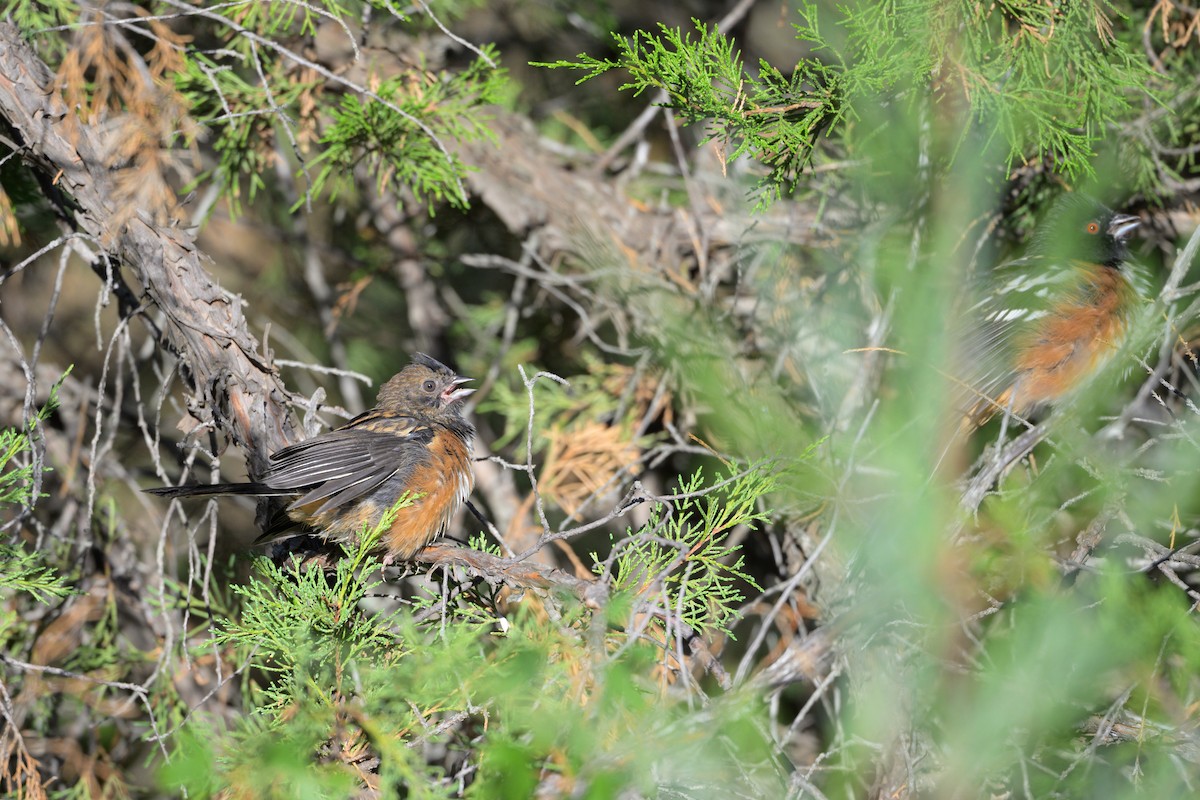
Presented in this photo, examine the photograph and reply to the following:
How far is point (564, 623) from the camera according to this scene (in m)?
2.26

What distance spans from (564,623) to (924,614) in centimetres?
122

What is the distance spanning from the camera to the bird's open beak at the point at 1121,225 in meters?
3.71

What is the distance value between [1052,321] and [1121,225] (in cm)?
46

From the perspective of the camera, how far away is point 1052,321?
3.71m

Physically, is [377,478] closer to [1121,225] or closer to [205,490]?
[205,490]

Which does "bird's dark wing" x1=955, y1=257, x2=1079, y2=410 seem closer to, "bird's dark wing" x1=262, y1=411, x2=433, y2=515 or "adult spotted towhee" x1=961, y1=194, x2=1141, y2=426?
"adult spotted towhee" x1=961, y1=194, x2=1141, y2=426

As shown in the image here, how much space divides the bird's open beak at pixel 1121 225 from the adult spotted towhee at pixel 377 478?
2645 mm

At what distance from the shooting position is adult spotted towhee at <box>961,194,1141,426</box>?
3.67 metres

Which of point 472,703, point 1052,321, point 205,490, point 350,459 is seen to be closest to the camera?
point 472,703

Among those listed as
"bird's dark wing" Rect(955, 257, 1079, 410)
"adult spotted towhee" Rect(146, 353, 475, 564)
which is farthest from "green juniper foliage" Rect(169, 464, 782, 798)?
"bird's dark wing" Rect(955, 257, 1079, 410)

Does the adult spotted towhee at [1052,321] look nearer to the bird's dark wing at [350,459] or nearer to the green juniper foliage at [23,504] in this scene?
the bird's dark wing at [350,459]

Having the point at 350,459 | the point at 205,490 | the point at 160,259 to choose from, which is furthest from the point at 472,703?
the point at 160,259

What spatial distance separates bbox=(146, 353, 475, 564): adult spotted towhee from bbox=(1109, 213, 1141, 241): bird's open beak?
265 centimetres

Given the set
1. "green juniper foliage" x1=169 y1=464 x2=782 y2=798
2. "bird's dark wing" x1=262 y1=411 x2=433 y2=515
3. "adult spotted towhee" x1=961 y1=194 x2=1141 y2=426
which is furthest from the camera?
"adult spotted towhee" x1=961 y1=194 x2=1141 y2=426
